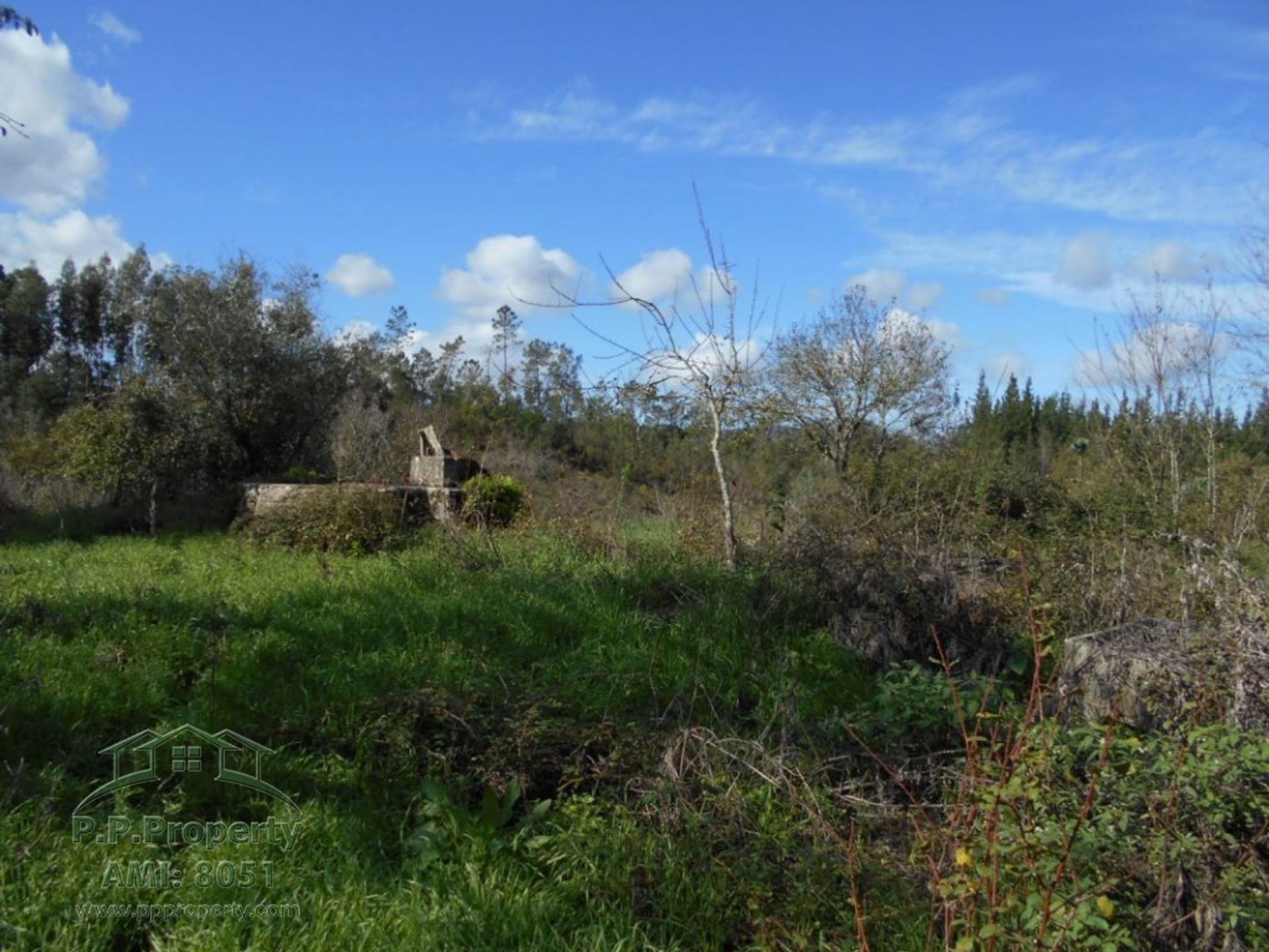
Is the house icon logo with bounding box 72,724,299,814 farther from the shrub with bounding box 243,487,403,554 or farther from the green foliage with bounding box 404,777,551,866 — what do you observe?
→ the shrub with bounding box 243,487,403,554

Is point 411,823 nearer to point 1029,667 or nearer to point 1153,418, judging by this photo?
point 1029,667

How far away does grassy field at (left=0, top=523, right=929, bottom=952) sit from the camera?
9.39 ft

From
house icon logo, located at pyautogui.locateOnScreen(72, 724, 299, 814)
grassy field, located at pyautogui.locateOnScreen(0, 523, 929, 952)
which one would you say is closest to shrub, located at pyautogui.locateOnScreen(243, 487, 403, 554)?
grassy field, located at pyautogui.locateOnScreen(0, 523, 929, 952)

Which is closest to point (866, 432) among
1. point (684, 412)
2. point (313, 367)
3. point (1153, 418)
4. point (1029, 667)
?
point (1153, 418)

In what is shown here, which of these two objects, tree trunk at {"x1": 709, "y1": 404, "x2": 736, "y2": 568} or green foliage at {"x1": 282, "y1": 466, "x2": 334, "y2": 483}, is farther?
green foliage at {"x1": 282, "y1": 466, "x2": 334, "y2": 483}

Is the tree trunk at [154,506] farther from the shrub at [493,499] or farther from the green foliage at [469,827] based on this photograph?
the green foliage at [469,827]

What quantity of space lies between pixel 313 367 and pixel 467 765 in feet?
36.7

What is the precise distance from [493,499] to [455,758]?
622 cm

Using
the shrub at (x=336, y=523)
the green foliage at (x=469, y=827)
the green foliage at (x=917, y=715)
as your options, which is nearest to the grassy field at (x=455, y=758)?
the green foliage at (x=469, y=827)

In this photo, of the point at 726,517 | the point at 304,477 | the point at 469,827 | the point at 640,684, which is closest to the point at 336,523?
the point at 304,477

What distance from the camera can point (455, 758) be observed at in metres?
3.95

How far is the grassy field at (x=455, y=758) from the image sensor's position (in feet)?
9.39

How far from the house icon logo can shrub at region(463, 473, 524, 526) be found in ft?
17.6

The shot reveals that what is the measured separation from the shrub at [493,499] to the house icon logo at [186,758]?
5.37 meters
